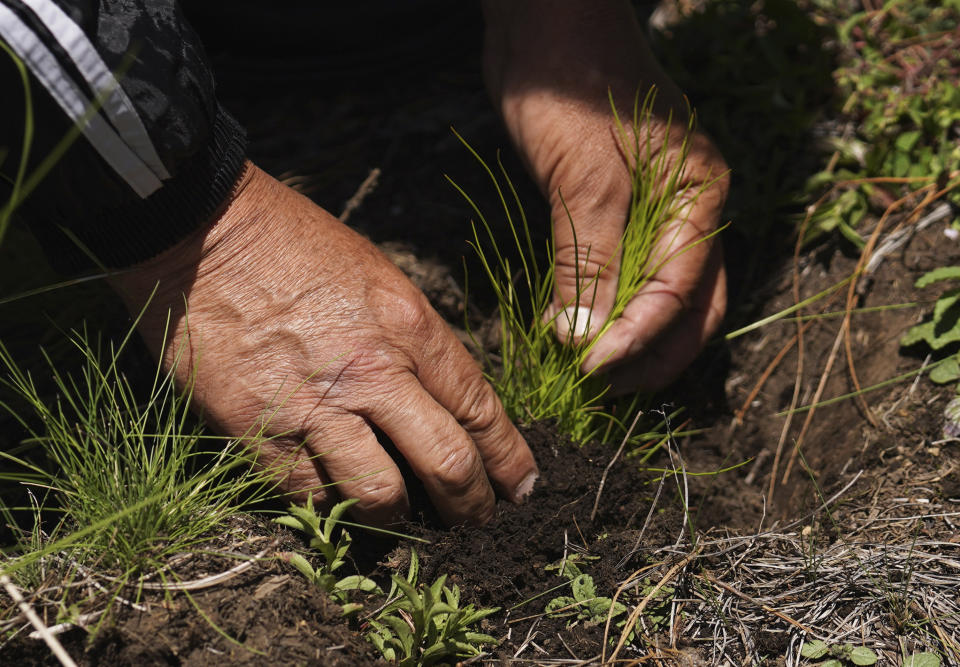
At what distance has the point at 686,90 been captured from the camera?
222cm

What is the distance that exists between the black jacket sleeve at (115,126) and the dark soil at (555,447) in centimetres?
61

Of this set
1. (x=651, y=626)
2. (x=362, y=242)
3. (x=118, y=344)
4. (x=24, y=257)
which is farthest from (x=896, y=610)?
(x=24, y=257)

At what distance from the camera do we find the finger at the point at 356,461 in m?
1.35

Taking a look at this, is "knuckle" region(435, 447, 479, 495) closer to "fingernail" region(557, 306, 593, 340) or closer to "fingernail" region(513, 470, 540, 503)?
"fingernail" region(513, 470, 540, 503)

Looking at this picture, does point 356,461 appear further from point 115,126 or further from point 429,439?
point 115,126

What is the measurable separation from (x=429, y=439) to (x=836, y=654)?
81cm

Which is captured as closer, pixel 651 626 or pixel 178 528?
pixel 178 528

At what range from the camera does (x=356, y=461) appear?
4.44 feet

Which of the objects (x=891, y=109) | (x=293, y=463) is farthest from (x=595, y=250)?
(x=891, y=109)

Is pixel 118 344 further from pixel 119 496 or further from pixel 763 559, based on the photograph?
pixel 763 559

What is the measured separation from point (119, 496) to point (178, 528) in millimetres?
109

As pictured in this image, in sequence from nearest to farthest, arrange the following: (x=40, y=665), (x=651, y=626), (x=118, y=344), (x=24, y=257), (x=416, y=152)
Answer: (x=40, y=665), (x=651, y=626), (x=118, y=344), (x=24, y=257), (x=416, y=152)

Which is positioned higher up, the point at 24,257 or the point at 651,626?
the point at 24,257

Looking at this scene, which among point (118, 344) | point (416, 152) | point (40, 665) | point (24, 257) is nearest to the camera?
point (40, 665)
